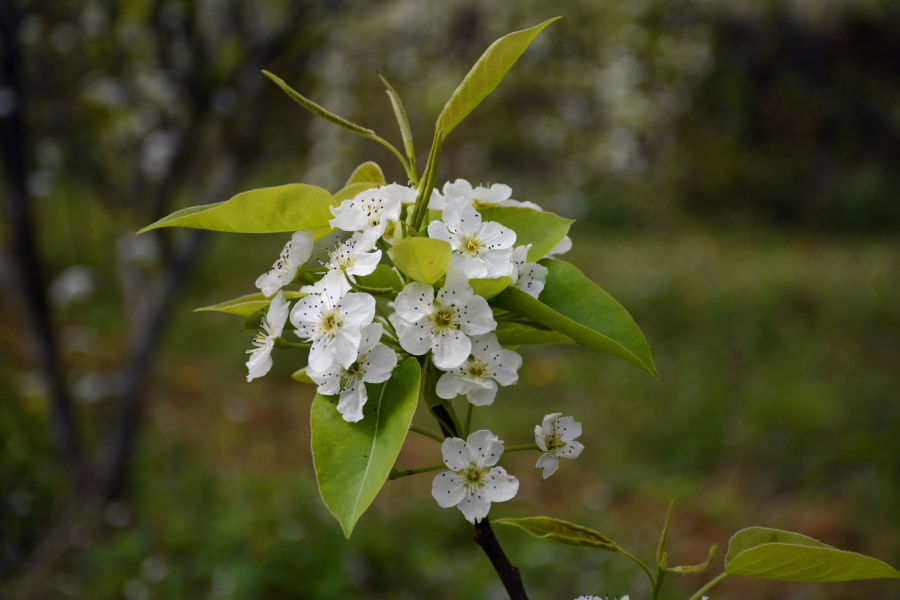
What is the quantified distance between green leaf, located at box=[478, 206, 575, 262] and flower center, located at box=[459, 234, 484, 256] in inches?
3.0

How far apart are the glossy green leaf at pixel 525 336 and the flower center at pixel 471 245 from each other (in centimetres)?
12

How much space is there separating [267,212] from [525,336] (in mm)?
313

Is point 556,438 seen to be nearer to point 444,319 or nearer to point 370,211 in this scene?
point 444,319

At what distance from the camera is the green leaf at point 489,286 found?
1.99ft

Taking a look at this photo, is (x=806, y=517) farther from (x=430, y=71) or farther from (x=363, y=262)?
(x=430, y=71)

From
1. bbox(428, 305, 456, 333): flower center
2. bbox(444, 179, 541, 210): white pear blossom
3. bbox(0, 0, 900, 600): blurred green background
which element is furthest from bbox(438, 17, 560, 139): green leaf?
bbox(0, 0, 900, 600): blurred green background

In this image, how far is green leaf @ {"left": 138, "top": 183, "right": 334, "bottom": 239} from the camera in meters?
0.64

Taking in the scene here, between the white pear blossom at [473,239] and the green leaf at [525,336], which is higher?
the white pear blossom at [473,239]

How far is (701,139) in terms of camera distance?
7.11 metres

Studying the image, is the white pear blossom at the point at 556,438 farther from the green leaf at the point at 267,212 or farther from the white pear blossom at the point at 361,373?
the green leaf at the point at 267,212

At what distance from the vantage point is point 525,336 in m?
0.74

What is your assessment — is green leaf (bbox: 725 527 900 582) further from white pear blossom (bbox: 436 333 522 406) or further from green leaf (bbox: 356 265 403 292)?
green leaf (bbox: 356 265 403 292)

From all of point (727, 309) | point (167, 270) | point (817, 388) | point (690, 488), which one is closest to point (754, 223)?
point (727, 309)

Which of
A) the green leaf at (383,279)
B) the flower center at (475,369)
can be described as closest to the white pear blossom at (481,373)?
the flower center at (475,369)
